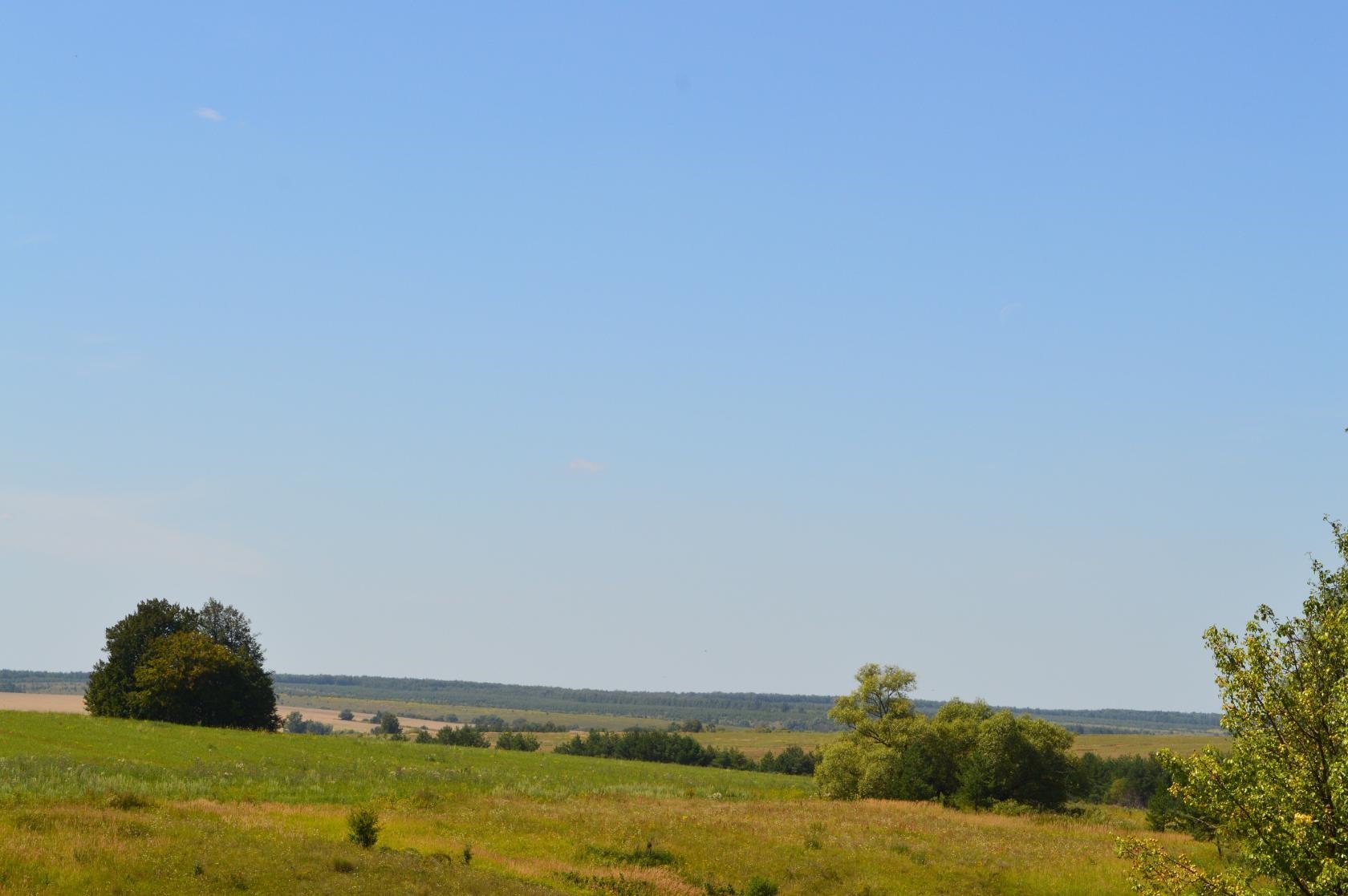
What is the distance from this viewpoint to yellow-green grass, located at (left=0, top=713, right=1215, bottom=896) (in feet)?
98.4

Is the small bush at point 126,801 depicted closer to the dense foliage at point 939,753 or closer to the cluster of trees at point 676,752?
the dense foliage at point 939,753

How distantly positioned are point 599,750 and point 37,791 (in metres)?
80.6

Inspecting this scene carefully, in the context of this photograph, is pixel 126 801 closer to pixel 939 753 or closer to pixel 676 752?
pixel 939 753

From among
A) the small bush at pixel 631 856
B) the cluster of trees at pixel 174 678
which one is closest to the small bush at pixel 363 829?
the small bush at pixel 631 856

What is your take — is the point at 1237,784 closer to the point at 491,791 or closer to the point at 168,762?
the point at 491,791

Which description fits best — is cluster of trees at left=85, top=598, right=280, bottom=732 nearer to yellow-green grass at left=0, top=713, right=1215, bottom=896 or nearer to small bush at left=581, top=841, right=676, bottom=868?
yellow-green grass at left=0, top=713, right=1215, bottom=896

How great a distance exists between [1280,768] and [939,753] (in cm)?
5158

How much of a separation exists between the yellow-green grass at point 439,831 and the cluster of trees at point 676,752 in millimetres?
39670

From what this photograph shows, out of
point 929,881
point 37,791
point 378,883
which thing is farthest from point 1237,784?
point 37,791

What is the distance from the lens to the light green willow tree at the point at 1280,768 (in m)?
22.5

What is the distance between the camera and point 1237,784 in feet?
79.4

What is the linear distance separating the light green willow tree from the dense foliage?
42.1 metres

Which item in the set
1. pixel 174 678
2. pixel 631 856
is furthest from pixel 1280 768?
pixel 174 678

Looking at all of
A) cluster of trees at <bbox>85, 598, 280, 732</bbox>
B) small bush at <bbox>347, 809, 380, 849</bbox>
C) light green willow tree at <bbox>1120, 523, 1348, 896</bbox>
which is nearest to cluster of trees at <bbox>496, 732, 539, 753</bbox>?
cluster of trees at <bbox>85, 598, 280, 732</bbox>
